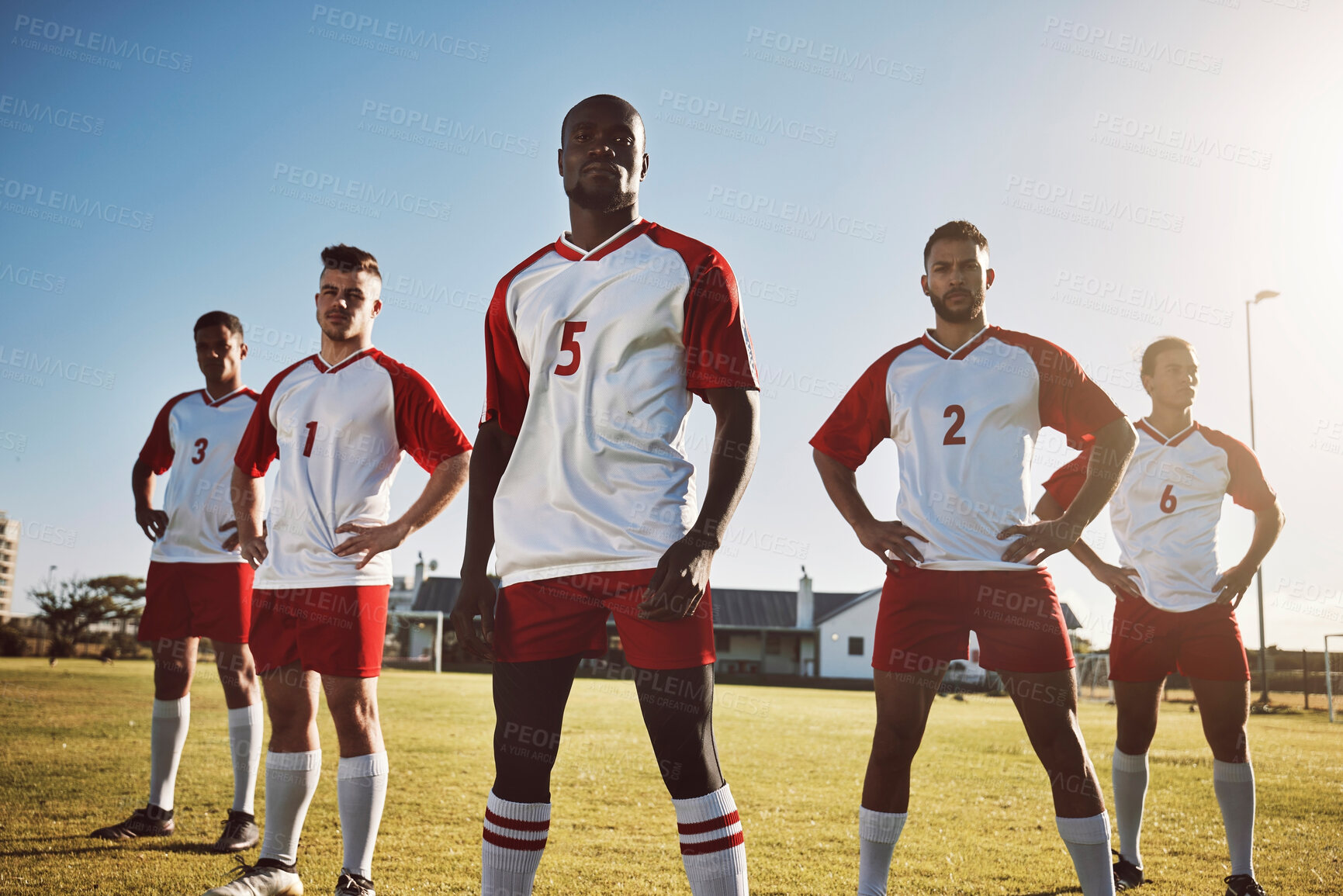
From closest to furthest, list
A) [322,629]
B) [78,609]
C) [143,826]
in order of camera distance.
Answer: [322,629] → [143,826] → [78,609]

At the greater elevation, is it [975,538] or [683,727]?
[975,538]

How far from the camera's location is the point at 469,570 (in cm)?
287

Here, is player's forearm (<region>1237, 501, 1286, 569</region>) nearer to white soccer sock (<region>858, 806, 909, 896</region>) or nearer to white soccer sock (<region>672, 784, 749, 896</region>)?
white soccer sock (<region>858, 806, 909, 896</region>)

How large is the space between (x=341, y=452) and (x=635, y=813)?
3701 millimetres

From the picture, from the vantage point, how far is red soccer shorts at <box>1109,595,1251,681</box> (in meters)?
5.05

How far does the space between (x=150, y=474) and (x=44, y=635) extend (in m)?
35.3

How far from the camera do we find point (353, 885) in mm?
3965

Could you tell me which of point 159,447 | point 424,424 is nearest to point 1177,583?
point 424,424

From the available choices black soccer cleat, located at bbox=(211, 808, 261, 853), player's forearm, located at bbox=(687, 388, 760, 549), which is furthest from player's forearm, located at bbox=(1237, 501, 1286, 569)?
black soccer cleat, located at bbox=(211, 808, 261, 853)

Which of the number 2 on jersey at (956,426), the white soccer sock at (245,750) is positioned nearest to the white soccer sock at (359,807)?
the white soccer sock at (245,750)

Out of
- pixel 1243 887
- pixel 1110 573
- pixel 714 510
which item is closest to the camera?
pixel 714 510

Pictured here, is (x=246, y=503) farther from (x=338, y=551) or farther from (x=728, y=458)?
(x=728, y=458)

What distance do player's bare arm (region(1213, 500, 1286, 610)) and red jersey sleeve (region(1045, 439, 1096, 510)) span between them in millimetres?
1210

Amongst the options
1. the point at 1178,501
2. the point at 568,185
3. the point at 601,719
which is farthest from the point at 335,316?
the point at 601,719
